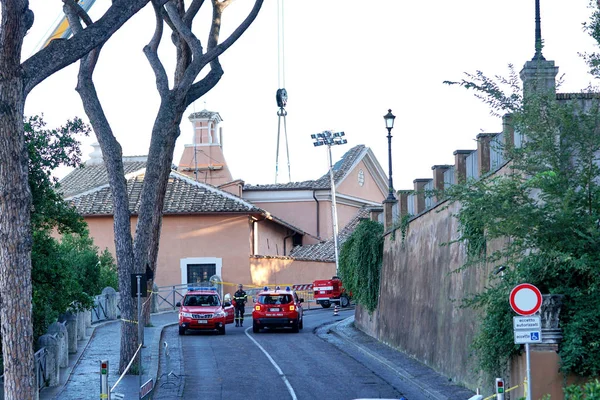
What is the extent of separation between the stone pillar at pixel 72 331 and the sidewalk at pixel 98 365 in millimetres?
274

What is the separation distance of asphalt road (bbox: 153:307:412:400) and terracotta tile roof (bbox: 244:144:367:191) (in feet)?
98.5

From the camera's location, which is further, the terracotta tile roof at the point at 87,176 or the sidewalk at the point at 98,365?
the terracotta tile roof at the point at 87,176

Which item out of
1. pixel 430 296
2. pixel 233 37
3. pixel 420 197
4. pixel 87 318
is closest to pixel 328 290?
pixel 87 318

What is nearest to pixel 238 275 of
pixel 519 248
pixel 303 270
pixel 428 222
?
pixel 303 270

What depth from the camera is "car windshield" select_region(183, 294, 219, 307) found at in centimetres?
3678

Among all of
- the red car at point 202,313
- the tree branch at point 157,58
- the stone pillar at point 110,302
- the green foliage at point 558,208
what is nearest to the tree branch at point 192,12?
the tree branch at point 157,58

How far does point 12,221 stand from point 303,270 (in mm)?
44667

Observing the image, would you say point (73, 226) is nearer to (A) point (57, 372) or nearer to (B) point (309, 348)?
(A) point (57, 372)

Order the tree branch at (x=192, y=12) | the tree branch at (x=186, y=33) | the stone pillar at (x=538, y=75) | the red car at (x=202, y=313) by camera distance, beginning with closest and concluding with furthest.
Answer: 1. the stone pillar at (x=538, y=75)
2. the tree branch at (x=186, y=33)
3. the tree branch at (x=192, y=12)
4. the red car at (x=202, y=313)

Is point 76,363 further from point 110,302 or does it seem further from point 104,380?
point 110,302

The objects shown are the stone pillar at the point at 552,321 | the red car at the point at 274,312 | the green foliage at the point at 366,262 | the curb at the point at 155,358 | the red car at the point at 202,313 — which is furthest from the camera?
the red car at the point at 274,312

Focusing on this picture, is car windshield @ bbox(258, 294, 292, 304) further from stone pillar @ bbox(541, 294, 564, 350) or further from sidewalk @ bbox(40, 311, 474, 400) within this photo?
stone pillar @ bbox(541, 294, 564, 350)

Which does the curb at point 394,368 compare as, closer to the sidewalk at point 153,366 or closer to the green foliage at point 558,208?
the sidewalk at point 153,366

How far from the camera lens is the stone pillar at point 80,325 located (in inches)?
1272
